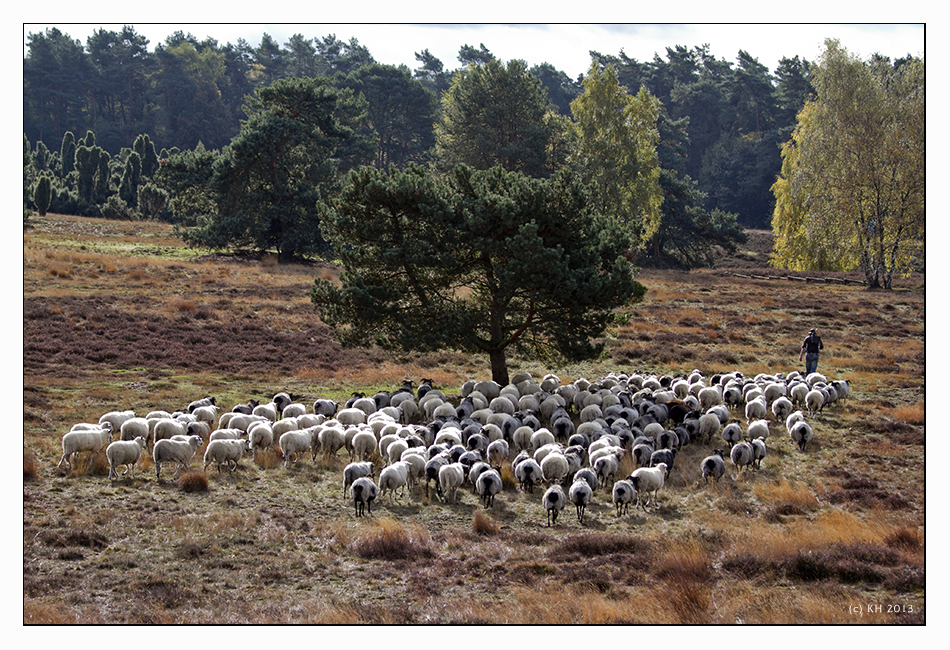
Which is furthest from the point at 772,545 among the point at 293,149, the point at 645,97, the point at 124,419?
the point at 645,97

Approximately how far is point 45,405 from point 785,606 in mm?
Answer: 19189

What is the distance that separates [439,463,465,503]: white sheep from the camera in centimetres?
1478

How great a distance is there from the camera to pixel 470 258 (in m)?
22.9

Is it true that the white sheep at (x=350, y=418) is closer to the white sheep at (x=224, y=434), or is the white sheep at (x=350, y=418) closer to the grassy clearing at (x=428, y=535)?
the grassy clearing at (x=428, y=535)

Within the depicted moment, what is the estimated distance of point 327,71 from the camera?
12556 cm

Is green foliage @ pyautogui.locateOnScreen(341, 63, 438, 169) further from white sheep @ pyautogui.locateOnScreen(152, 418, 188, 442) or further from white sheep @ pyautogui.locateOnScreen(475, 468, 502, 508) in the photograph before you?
white sheep @ pyautogui.locateOnScreen(475, 468, 502, 508)

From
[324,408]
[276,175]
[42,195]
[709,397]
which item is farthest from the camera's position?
[42,195]

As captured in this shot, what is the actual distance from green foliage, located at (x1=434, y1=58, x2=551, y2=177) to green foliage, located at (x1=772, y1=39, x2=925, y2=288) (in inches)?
841

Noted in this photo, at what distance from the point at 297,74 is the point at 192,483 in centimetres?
12191

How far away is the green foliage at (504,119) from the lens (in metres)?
64.4

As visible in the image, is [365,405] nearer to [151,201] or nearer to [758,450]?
[758,450]

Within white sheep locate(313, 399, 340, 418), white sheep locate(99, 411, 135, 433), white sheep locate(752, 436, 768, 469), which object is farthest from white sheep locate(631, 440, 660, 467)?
white sheep locate(99, 411, 135, 433)

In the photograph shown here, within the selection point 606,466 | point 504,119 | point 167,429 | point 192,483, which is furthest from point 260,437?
point 504,119

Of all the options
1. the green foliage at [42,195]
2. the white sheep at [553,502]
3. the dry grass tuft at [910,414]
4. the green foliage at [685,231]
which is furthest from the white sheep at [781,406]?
the green foliage at [42,195]
